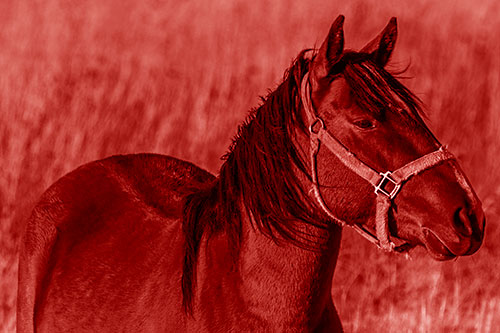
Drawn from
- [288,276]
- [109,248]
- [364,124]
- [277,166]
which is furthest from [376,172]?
[109,248]

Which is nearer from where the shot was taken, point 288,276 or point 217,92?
point 288,276

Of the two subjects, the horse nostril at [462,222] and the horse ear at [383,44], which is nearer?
the horse nostril at [462,222]

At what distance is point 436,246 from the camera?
3.59m

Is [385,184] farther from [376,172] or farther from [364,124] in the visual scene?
[364,124]

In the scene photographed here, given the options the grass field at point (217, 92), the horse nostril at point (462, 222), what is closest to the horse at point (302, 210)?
the horse nostril at point (462, 222)

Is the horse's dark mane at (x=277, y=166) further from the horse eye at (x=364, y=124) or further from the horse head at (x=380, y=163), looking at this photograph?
the horse eye at (x=364, y=124)

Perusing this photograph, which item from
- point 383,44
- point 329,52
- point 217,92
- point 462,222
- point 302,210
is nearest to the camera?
point 462,222

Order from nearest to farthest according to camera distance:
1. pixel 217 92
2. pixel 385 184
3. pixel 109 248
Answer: pixel 385 184 → pixel 109 248 → pixel 217 92

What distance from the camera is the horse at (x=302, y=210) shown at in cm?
364

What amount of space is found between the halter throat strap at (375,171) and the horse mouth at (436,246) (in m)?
0.18

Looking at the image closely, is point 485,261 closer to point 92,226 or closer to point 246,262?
point 92,226

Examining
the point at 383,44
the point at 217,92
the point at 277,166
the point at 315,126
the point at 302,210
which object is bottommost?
the point at 302,210

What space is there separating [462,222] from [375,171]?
0.40 m

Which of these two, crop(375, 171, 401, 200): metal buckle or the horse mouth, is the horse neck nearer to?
crop(375, 171, 401, 200): metal buckle
